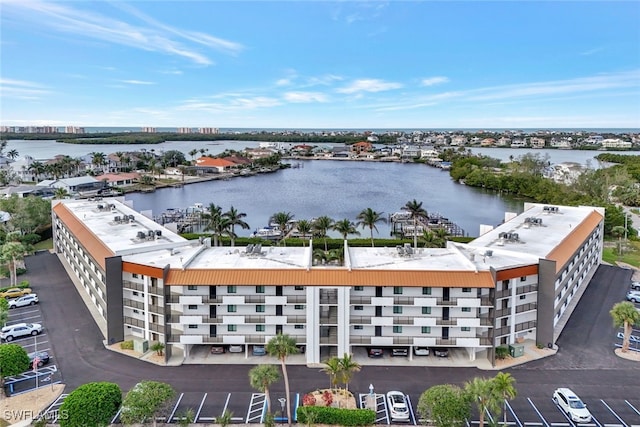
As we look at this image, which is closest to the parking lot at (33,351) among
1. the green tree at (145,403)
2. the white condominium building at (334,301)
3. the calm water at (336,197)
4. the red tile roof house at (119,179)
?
the white condominium building at (334,301)

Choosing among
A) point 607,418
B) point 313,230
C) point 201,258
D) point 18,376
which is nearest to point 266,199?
point 313,230

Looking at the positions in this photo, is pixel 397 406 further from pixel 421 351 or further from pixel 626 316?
pixel 626 316

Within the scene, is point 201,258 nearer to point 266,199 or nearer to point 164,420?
point 164,420

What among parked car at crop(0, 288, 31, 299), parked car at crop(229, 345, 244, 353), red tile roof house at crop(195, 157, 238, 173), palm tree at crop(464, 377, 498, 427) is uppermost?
red tile roof house at crop(195, 157, 238, 173)

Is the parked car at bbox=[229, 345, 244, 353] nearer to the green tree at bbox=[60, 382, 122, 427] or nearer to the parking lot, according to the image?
the green tree at bbox=[60, 382, 122, 427]

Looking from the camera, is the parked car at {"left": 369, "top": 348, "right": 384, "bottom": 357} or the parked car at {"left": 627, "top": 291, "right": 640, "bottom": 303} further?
the parked car at {"left": 627, "top": 291, "right": 640, "bottom": 303}

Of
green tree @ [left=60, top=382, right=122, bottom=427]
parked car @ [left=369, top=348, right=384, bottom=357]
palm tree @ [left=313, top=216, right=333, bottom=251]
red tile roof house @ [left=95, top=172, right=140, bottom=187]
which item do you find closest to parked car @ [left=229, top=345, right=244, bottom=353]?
parked car @ [left=369, top=348, right=384, bottom=357]

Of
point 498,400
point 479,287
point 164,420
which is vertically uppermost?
point 479,287
